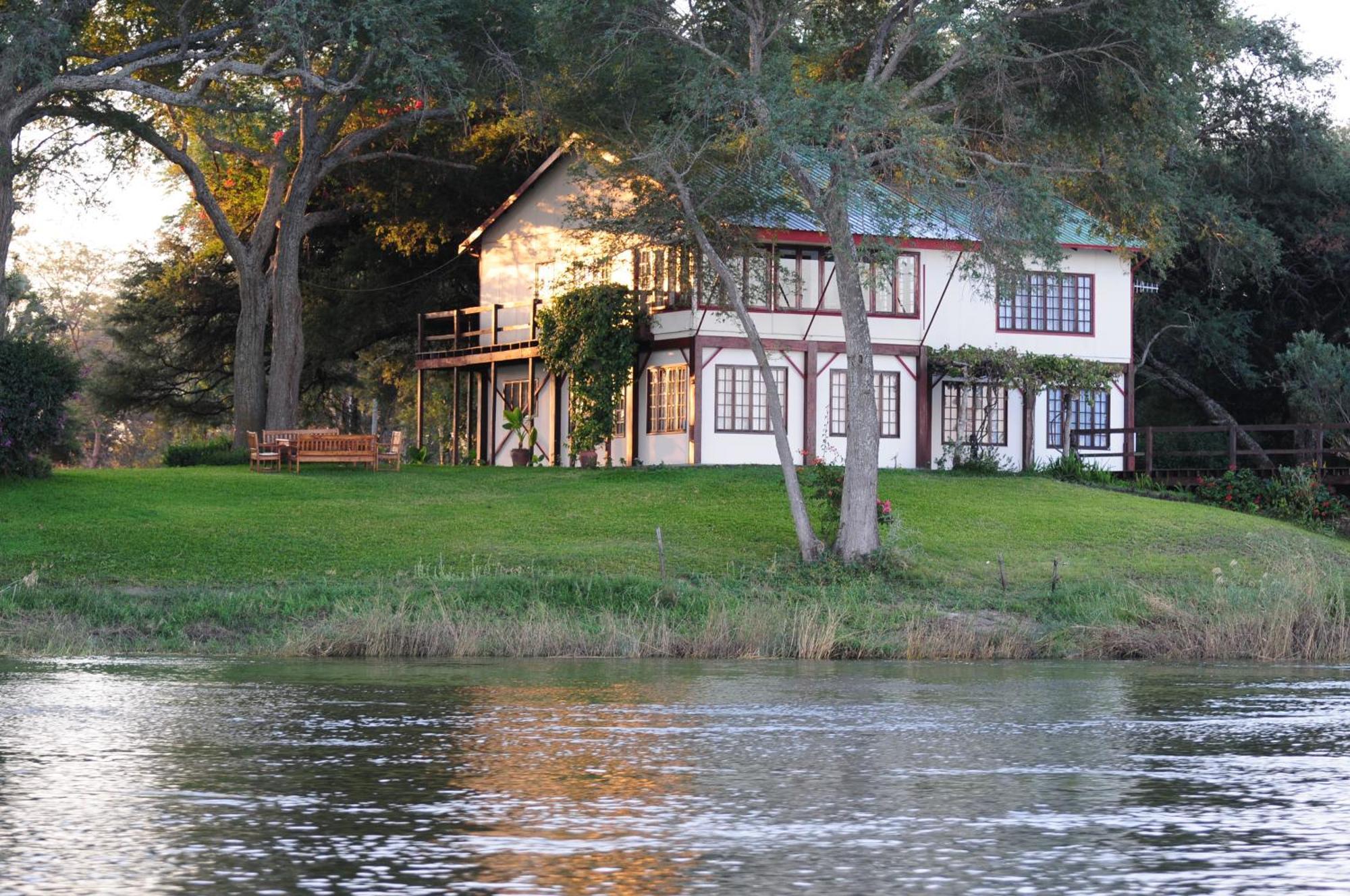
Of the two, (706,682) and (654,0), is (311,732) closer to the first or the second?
(706,682)

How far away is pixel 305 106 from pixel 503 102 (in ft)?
21.7

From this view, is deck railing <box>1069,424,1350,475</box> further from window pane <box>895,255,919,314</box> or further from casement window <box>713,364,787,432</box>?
casement window <box>713,364,787,432</box>

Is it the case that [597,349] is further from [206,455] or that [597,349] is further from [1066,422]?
[1066,422]

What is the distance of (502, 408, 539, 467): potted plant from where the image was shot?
4284cm

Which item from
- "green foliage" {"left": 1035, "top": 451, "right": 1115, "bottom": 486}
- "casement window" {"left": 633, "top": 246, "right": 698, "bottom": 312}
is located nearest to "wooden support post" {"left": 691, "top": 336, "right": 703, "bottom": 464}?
"casement window" {"left": 633, "top": 246, "right": 698, "bottom": 312}

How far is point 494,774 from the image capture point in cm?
954

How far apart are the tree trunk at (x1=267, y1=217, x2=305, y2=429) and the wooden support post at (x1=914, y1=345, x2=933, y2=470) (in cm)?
1418

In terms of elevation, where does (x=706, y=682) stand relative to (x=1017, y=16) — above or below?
below

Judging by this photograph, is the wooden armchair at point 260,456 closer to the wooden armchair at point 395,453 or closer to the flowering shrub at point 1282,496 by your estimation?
the wooden armchair at point 395,453

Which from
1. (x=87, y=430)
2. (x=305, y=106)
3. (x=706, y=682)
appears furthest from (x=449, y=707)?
(x=87, y=430)

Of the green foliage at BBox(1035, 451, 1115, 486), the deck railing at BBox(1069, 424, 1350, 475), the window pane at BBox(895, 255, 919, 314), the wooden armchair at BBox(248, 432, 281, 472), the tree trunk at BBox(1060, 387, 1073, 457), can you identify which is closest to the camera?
the deck railing at BBox(1069, 424, 1350, 475)

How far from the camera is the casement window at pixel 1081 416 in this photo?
141 ft

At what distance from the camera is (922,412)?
4097cm

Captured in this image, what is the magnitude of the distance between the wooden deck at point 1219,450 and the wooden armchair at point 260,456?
58.8ft
